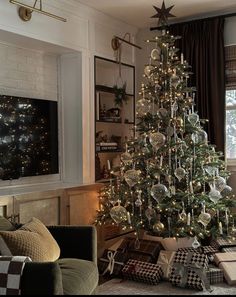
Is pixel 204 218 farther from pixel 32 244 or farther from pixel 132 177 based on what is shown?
pixel 32 244

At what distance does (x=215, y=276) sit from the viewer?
3.47 m

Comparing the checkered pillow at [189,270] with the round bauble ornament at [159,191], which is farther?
the round bauble ornament at [159,191]

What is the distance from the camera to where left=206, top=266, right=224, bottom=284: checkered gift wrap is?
346 centimetres

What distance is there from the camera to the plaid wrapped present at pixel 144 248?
12.3 ft

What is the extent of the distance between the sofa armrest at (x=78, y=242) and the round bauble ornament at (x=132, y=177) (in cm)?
94

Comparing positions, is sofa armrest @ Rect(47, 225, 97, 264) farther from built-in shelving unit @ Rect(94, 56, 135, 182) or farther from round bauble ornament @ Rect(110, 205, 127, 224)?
built-in shelving unit @ Rect(94, 56, 135, 182)

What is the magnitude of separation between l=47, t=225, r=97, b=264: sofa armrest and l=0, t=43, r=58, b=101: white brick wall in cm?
166

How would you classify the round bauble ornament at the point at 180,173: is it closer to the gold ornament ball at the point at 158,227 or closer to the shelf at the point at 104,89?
the gold ornament ball at the point at 158,227

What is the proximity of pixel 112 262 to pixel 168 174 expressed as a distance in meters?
0.99

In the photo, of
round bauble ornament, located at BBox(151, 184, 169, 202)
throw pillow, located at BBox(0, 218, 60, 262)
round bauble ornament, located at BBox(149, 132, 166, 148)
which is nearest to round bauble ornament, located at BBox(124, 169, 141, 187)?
round bauble ornament, located at BBox(151, 184, 169, 202)

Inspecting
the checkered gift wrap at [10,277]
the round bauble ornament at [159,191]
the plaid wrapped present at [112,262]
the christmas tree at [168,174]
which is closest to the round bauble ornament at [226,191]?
the christmas tree at [168,174]

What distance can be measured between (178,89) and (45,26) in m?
1.47

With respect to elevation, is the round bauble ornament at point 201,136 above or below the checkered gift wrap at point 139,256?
above

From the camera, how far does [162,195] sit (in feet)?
12.0
